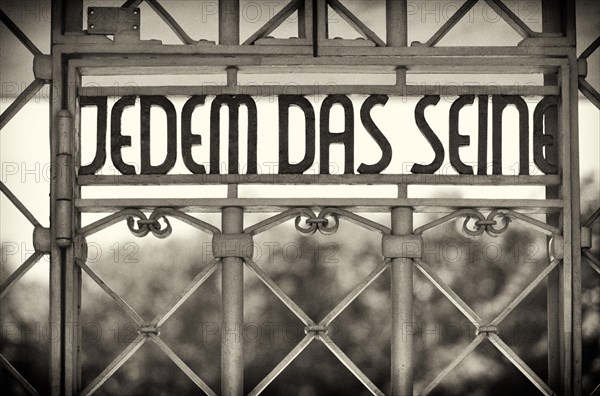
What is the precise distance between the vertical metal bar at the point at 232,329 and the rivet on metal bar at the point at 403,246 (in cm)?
62

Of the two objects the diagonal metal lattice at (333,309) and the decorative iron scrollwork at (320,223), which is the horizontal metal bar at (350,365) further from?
the decorative iron scrollwork at (320,223)

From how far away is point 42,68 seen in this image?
4.25 meters

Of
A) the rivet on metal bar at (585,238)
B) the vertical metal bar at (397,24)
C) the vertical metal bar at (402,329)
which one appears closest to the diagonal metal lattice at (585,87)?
the rivet on metal bar at (585,238)

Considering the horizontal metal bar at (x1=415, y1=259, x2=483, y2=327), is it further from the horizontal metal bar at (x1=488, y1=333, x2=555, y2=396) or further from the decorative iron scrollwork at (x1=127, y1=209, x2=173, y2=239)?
the decorative iron scrollwork at (x1=127, y1=209, x2=173, y2=239)

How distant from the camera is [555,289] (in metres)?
4.18

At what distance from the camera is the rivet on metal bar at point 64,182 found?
13.5 ft

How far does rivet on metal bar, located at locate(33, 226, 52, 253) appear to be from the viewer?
4145 millimetres

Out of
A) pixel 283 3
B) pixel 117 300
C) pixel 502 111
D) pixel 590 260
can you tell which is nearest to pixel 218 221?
pixel 117 300

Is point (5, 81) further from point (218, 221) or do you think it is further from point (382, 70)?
point (382, 70)

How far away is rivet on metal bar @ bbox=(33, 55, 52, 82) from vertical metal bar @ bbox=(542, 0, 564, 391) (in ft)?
7.06

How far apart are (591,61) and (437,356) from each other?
5.24 feet

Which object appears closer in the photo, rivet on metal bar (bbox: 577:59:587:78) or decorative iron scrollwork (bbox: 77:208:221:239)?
decorative iron scrollwork (bbox: 77:208:221:239)

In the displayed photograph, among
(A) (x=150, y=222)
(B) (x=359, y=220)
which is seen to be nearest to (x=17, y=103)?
(A) (x=150, y=222)

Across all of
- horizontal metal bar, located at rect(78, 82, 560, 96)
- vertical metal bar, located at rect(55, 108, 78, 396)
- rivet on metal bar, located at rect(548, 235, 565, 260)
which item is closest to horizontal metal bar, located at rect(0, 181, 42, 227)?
vertical metal bar, located at rect(55, 108, 78, 396)
